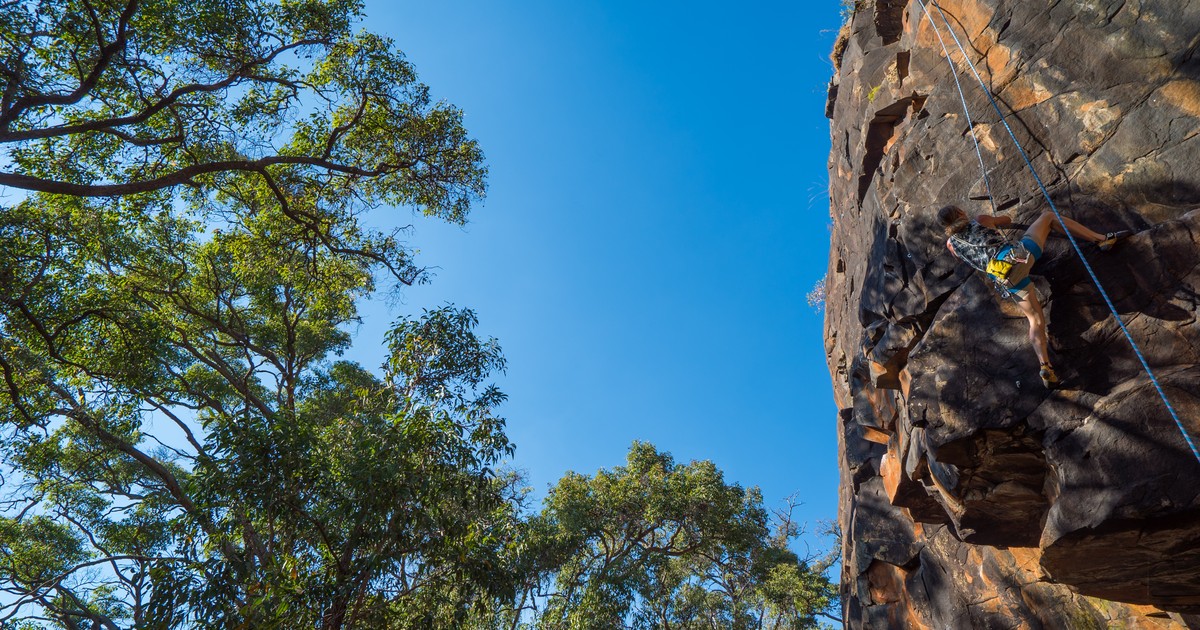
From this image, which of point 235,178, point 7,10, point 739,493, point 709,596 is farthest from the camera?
point 709,596

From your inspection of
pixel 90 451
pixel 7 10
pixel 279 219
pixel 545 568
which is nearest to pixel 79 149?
pixel 7 10

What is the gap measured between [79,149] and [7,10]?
7.84 feet

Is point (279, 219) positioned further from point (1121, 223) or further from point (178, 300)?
point (1121, 223)

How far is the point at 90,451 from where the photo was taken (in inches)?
517

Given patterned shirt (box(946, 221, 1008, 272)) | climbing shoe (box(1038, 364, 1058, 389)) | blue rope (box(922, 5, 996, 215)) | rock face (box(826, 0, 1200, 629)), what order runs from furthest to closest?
blue rope (box(922, 5, 996, 215))
patterned shirt (box(946, 221, 1008, 272))
climbing shoe (box(1038, 364, 1058, 389))
rock face (box(826, 0, 1200, 629))

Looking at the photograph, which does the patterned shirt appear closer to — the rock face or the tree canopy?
the rock face

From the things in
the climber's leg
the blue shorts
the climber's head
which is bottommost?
the climber's leg

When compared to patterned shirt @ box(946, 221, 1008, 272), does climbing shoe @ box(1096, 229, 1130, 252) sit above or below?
below

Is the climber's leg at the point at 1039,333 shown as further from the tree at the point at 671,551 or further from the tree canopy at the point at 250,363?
the tree at the point at 671,551

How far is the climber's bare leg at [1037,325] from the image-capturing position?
4910 mm

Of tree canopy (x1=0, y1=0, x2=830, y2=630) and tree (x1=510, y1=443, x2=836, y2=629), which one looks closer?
tree canopy (x1=0, y1=0, x2=830, y2=630)

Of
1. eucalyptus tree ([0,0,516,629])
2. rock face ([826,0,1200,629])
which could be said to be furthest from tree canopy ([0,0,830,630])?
rock face ([826,0,1200,629])

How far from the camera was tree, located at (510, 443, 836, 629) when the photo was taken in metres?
16.3

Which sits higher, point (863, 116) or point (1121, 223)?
point (863, 116)
